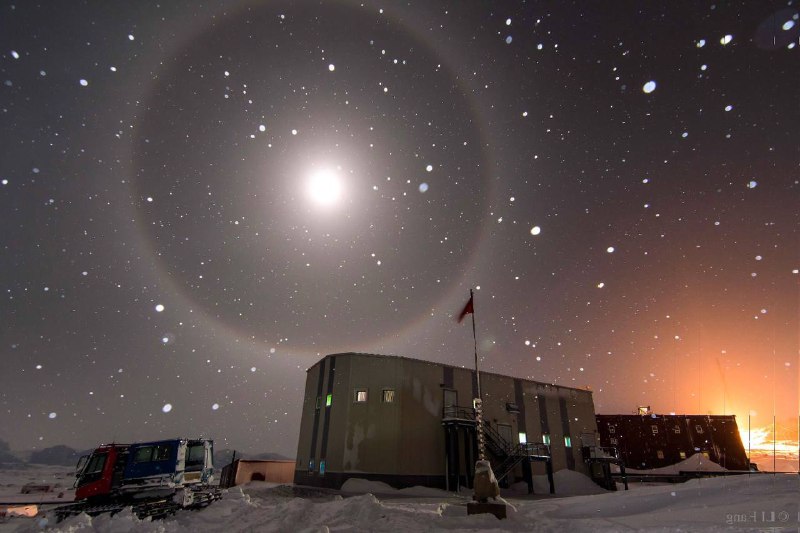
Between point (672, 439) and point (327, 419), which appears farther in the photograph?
point (672, 439)

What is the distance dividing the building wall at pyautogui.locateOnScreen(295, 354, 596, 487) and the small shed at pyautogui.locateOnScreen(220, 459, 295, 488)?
6700 millimetres

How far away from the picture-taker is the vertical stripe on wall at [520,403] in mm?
37000

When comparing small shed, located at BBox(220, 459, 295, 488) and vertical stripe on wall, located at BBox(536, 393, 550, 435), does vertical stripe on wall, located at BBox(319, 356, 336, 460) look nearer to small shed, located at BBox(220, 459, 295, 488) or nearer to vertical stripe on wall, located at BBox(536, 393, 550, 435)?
small shed, located at BBox(220, 459, 295, 488)

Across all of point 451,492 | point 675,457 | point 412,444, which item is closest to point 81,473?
point 412,444

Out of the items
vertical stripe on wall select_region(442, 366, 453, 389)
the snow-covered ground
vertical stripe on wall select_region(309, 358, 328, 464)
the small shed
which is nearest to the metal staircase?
vertical stripe on wall select_region(442, 366, 453, 389)

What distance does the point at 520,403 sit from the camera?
124ft

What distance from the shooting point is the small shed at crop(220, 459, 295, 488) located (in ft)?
126

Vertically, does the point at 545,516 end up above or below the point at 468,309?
below

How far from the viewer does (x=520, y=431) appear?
36.7 m

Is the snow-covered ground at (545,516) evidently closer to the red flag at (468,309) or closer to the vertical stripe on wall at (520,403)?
the red flag at (468,309)

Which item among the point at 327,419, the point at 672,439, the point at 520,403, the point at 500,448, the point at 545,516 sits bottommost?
the point at 545,516

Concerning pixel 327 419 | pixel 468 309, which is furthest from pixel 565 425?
pixel 468 309

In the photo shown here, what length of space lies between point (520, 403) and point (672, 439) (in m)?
35.4

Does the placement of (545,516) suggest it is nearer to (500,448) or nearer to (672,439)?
(500,448)
